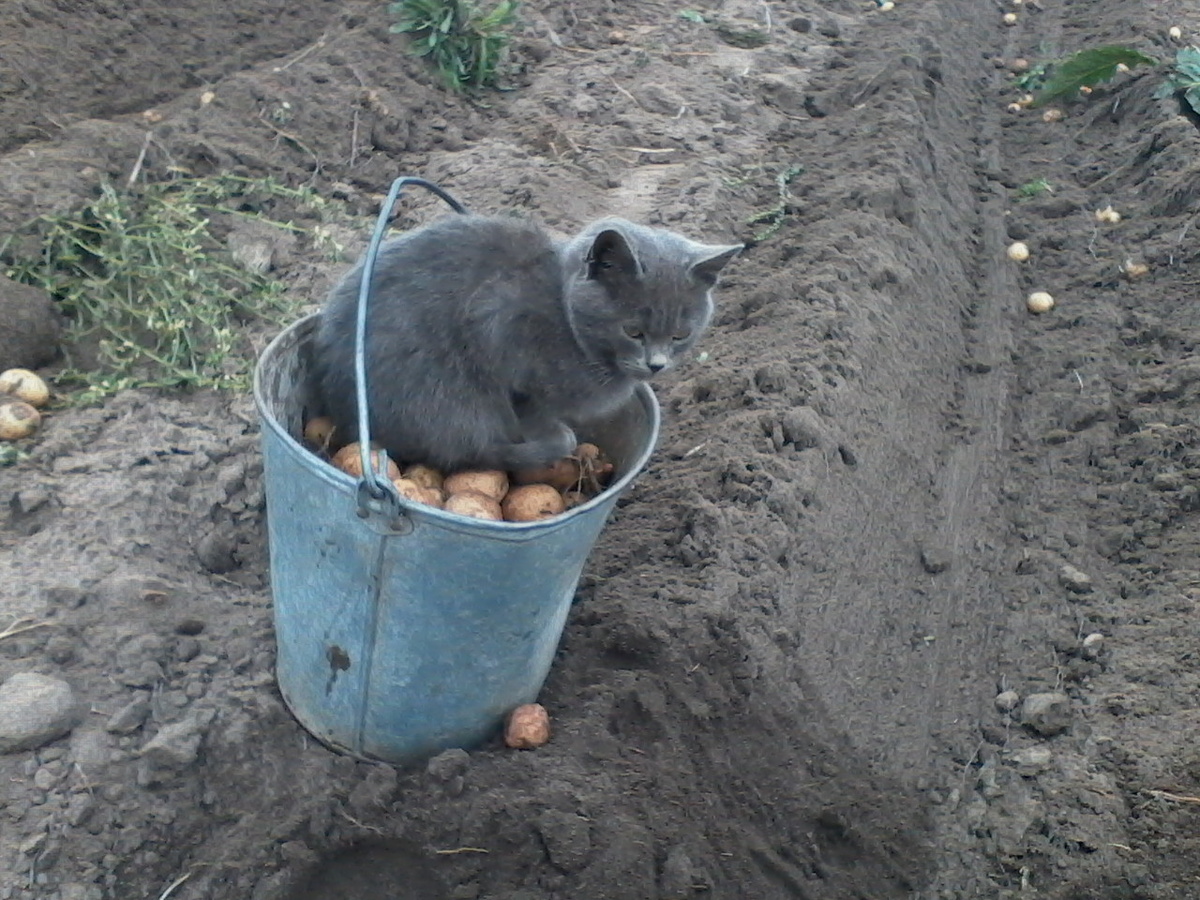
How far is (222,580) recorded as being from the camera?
3.38 m

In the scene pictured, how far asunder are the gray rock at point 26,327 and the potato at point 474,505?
2.09 meters

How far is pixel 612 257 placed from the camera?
2943 mm

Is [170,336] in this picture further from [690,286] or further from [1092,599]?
[1092,599]

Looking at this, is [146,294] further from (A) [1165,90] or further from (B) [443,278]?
(A) [1165,90]

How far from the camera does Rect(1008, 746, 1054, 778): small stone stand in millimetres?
3221

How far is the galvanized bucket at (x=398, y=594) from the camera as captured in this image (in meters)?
2.36

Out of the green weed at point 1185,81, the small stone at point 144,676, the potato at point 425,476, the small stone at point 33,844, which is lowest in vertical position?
the small stone at point 33,844

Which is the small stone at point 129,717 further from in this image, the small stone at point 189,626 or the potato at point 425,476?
the potato at point 425,476

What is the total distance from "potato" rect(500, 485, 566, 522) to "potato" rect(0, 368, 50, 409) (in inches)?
76.9

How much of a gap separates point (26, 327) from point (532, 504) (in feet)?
7.58

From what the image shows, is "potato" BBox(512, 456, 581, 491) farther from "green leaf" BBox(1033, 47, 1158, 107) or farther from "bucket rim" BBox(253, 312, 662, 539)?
"green leaf" BBox(1033, 47, 1158, 107)

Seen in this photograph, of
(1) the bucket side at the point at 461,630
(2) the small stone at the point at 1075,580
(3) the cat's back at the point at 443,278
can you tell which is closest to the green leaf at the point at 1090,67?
(2) the small stone at the point at 1075,580

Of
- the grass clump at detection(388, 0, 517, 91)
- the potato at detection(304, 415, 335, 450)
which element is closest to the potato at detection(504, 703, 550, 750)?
the potato at detection(304, 415, 335, 450)

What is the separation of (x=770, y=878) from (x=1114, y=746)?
1.20 m
